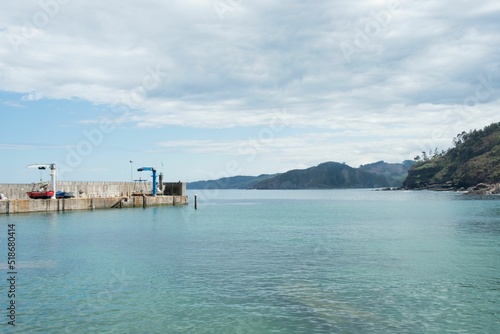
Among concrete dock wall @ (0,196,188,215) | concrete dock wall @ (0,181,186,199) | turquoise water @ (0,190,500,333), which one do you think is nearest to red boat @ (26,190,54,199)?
concrete dock wall @ (0,196,188,215)

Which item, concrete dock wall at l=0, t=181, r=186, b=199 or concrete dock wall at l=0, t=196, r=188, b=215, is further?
concrete dock wall at l=0, t=181, r=186, b=199

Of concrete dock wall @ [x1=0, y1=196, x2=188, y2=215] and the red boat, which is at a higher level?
the red boat

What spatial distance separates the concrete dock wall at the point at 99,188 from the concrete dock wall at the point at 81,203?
5.86 metres

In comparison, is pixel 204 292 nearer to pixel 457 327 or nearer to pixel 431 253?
pixel 457 327

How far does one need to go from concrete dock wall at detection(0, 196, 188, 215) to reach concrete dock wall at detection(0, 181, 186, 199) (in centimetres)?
586

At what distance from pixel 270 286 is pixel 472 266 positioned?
641 inches

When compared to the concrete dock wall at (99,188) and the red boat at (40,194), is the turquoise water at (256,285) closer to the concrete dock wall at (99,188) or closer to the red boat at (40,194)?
the red boat at (40,194)

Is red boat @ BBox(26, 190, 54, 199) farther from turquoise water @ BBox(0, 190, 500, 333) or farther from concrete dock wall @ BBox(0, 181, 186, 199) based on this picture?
turquoise water @ BBox(0, 190, 500, 333)

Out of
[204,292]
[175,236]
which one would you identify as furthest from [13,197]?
[204,292]

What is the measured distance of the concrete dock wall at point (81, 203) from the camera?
3196 inches

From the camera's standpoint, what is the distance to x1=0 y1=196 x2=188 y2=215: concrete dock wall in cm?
8119

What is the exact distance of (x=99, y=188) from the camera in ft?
365

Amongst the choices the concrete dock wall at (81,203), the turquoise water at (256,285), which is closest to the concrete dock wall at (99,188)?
the concrete dock wall at (81,203)

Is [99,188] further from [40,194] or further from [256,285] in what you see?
[256,285]
